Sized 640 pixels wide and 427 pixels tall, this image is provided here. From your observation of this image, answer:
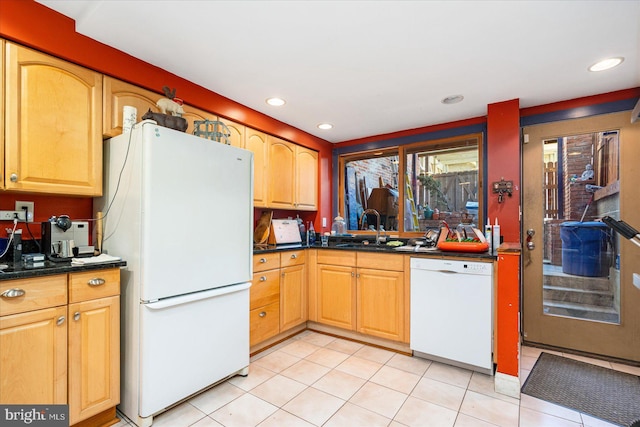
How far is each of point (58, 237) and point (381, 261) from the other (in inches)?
93.8

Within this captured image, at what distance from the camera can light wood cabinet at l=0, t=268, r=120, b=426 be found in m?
1.34

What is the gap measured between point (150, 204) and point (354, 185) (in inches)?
111

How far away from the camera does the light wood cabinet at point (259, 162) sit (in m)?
2.92

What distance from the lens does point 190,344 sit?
1.88 metres

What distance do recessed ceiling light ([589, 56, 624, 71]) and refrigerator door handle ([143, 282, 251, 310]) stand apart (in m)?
2.92

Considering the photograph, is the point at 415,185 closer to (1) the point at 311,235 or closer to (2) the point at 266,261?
(1) the point at 311,235

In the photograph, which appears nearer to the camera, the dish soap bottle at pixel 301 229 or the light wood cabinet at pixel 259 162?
the light wood cabinet at pixel 259 162

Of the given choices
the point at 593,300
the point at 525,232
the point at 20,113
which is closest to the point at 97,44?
the point at 20,113

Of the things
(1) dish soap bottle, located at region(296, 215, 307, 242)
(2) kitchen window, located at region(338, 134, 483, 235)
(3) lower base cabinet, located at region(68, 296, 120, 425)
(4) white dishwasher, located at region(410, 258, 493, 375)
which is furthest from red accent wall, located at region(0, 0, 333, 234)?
(4) white dishwasher, located at region(410, 258, 493, 375)

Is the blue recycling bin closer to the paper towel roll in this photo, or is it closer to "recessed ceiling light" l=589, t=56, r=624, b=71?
"recessed ceiling light" l=589, t=56, r=624, b=71

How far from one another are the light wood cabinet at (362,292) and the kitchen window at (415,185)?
0.87 m

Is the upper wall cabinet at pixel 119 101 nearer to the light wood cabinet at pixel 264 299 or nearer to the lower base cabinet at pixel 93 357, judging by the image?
the lower base cabinet at pixel 93 357

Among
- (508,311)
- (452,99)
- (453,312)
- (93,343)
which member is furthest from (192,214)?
(452,99)

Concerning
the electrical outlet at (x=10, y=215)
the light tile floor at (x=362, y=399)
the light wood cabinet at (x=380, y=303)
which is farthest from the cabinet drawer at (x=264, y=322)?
the electrical outlet at (x=10, y=215)
